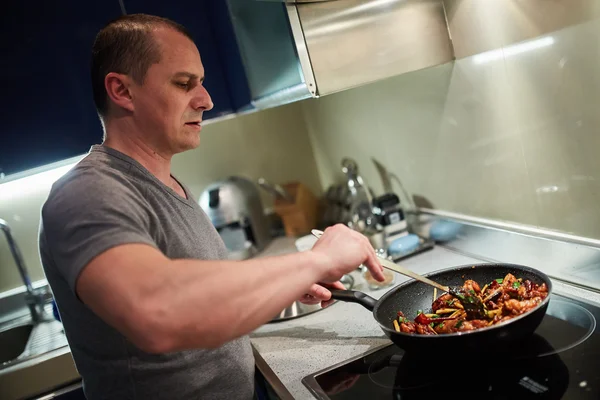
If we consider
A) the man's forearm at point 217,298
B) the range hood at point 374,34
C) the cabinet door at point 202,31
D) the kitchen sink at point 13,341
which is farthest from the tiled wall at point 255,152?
the man's forearm at point 217,298

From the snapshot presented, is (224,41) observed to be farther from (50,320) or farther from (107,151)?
(50,320)

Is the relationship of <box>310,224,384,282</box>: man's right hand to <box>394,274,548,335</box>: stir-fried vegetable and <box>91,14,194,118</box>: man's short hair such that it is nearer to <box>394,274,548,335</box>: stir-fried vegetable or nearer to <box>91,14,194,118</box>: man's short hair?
<box>394,274,548,335</box>: stir-fried vegetable

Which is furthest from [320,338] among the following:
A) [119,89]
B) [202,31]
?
[202,31]

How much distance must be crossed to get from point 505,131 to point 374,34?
400 mm

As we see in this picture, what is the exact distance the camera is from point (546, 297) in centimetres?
90

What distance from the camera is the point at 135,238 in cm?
72

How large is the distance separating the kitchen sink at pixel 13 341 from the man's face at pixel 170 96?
126 cm

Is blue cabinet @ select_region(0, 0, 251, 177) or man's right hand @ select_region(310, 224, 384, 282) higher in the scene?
blue cabinet @ select_region(0, 0, 251, 177)

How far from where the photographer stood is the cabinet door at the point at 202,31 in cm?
172

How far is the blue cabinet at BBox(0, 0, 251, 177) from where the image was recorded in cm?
161

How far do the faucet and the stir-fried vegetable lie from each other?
5.14 ft

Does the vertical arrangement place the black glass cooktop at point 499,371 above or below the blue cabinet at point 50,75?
below

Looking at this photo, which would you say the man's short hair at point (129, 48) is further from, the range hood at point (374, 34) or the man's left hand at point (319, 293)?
the man's left hand at point (319, 293)

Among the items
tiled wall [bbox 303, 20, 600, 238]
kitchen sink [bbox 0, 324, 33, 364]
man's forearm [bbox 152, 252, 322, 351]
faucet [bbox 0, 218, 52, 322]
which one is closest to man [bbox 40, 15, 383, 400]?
man's forearm [bbox 152, 252, 322, 351]
